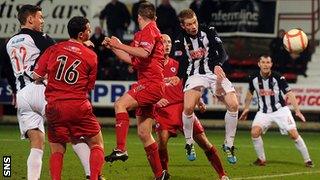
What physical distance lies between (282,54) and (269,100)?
9.29 meters

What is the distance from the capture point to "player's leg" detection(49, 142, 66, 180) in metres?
10.5

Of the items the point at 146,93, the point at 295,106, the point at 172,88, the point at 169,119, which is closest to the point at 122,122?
the point at 146,93

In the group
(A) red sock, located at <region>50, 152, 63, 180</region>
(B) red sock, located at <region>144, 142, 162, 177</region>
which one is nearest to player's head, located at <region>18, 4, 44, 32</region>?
(A) red sock, located at <region>50, 152, 63, 180</region>

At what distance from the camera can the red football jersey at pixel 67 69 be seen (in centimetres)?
1030

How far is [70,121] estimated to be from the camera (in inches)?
409

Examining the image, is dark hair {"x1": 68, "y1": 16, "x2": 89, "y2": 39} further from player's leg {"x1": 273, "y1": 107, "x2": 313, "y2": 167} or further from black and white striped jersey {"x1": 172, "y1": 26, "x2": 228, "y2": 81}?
player's leg {"x1": 273, "y1": 107, "x2": 313, "y2": 167}

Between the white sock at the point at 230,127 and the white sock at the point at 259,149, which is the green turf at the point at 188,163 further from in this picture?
the white sock at the point at 230,127

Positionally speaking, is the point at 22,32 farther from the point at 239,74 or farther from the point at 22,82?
the point at 239,74

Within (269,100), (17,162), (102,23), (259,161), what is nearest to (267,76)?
(269,100)

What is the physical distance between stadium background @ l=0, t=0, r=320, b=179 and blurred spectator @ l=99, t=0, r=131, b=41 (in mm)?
366

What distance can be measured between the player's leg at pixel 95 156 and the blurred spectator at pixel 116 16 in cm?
1497

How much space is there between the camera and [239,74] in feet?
80.7

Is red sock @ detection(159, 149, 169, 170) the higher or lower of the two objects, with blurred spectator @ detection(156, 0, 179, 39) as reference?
lower

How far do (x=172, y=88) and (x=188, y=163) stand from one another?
1.72 metres
